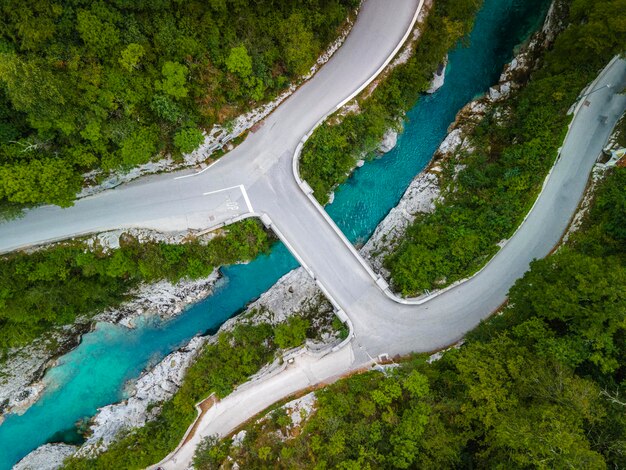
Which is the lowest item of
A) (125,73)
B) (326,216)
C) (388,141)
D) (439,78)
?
(326,216)

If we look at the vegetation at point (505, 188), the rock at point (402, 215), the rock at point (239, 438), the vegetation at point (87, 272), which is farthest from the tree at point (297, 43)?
the rock at point (239, 438)

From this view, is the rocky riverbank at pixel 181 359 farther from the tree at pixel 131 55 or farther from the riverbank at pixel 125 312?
the tree at pixel 131 55

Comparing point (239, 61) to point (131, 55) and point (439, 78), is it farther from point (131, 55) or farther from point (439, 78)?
point (439, 78)

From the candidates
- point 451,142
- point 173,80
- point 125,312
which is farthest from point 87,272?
point 451,142

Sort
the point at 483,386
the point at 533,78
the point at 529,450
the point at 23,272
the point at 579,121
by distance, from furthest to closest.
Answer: the point at 533,78
the point at 579,121
the point at 23,272
the point at 483,386
the point at 529,450

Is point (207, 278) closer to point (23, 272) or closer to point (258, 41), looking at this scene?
point (23, 272)

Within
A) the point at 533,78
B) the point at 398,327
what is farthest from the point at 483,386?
the point at 533,78
